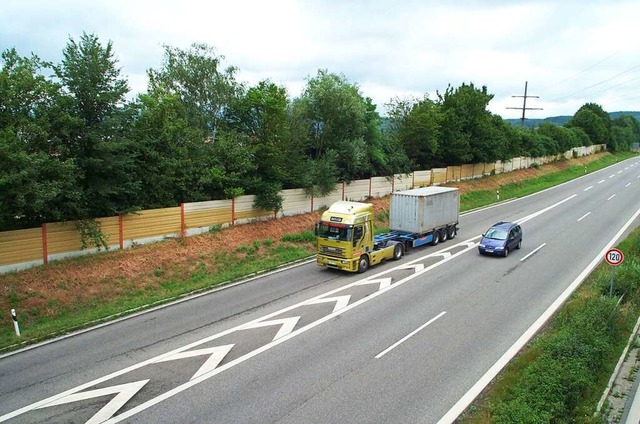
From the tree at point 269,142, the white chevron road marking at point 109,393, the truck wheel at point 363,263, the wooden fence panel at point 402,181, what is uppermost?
the tree at point 269,142

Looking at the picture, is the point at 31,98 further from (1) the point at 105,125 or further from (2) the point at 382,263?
(2) the point at 382,263

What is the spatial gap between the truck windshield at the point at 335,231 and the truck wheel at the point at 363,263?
157cm

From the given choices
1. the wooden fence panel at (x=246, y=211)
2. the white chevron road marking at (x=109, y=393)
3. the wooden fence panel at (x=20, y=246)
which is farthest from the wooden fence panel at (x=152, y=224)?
the white chevron road marking at (x=109, y=393)

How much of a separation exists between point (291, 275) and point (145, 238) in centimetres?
805

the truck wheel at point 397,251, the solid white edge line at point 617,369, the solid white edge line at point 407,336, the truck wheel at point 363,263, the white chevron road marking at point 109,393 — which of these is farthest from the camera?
the truck wheel at point 397,251

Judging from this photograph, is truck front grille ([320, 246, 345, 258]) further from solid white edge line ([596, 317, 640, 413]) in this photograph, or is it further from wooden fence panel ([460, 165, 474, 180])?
wooden fence panel ([460, 165, 474, 180])

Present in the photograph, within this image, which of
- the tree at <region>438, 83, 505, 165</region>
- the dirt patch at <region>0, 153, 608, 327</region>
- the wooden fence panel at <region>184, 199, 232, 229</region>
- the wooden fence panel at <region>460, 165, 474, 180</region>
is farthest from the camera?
the wooden fence panel at <region>460, 165, 474, 180</region>

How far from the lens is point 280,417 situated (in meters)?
10.4

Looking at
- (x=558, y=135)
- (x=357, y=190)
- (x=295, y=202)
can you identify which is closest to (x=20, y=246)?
(x=295, y=202)

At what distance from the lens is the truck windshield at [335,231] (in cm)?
2181

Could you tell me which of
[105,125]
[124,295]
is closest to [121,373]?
[124,295]

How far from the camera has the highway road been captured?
1087 centimetres

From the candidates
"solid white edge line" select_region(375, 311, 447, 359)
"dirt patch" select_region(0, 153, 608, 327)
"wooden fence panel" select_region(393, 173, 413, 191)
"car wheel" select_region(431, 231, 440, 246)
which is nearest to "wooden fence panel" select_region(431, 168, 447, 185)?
"wooden fence panel" select_region(393, 173, 413, 191)

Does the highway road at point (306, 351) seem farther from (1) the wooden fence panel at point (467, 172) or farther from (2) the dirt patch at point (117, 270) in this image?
(1) the wooden fence panel at point (467, 172)
